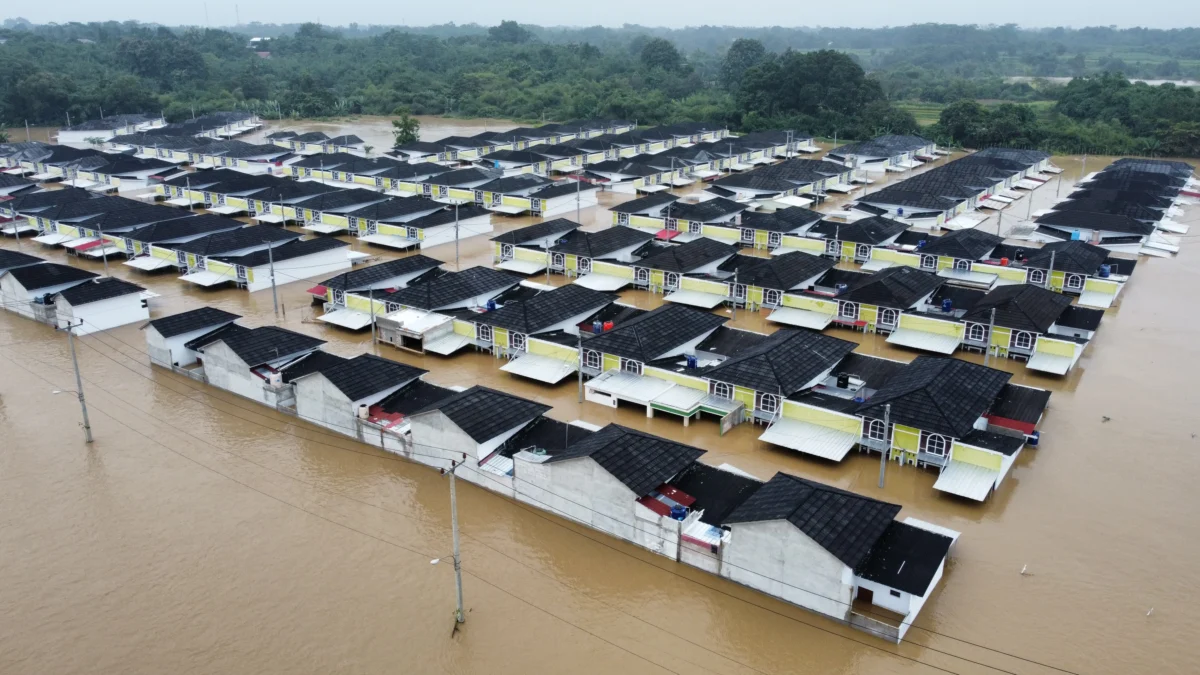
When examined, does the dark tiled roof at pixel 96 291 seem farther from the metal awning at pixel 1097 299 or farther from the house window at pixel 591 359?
the metal awning at pixel 1097 299

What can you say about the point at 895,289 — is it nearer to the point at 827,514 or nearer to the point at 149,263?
the point at 827,514

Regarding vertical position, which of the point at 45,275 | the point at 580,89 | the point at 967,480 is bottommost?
the point at 967,480

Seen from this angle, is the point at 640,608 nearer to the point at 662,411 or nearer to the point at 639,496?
the point at 639,496

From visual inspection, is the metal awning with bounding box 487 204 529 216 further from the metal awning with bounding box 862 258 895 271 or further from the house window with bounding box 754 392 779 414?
the house window with bounding box 754 392 779 414

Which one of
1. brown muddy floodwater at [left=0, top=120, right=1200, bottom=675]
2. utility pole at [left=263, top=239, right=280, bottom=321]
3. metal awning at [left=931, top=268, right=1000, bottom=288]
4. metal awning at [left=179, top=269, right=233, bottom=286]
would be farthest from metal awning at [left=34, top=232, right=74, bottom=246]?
metal awning at [left=931, top=268, right=1000, bottom=288]

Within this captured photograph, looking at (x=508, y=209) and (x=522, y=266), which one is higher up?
(x=508, y=209)

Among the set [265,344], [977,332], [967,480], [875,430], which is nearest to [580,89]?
[977,332]

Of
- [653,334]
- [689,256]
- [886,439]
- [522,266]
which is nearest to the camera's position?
[886,439]
